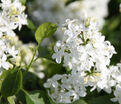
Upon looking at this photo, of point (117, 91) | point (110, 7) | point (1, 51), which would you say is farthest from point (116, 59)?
point (110, 7)

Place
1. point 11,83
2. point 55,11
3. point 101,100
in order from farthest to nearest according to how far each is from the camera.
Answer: point 55,11, point 101,100, point 11,83

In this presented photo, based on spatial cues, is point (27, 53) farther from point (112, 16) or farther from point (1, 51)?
point (112, 16)

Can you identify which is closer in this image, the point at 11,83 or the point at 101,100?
the point at 11,83

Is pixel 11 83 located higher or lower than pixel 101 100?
higher

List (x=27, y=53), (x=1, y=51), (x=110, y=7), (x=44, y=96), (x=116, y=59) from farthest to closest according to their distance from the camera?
→ 1. (x=110, y=7)
2. (x=27, y=53)
3. (x=116, y=59)
4. (x=44, y=96)
5. (x=1, y=51)

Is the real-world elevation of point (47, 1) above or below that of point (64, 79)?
above

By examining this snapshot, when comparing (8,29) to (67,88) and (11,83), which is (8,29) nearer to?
(11,83)

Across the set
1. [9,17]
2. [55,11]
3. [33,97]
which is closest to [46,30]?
[9,17]
